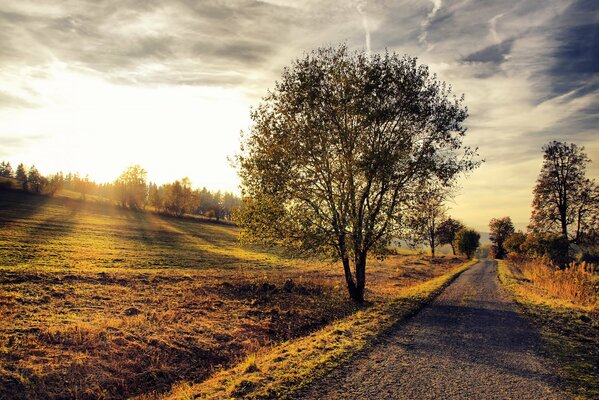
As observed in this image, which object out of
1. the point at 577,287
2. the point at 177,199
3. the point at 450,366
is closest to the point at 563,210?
the point at 577,287

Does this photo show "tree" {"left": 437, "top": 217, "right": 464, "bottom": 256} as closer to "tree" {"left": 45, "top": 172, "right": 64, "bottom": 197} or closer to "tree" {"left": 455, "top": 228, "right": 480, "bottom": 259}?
"tree" {"left": 455, "top": 228, "right": 480, "bottom": 259}

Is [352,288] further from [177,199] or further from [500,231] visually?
[177,199]

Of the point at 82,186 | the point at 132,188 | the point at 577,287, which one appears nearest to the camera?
the point at 577,287

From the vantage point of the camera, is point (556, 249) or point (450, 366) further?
point (556, 249)

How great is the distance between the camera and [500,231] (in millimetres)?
87562

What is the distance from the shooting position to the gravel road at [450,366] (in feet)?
25.3

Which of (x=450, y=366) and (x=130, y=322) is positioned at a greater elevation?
(x=450, y=366)

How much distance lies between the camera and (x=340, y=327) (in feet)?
45.2

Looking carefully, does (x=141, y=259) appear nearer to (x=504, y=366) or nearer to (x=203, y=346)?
(x=203, y=346)

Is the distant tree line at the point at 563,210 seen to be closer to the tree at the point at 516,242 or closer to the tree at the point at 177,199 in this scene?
the tree at the point at 516,242

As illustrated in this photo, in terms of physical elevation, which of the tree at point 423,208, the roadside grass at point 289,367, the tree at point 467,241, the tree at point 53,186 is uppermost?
the tree at point 53,186

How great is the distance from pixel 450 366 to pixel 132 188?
119 metres

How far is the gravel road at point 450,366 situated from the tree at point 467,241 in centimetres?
7331

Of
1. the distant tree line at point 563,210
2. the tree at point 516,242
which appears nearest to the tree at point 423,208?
the distant tree line at point 563,210
